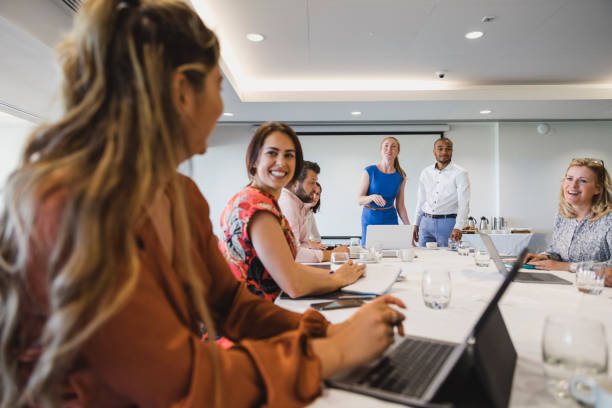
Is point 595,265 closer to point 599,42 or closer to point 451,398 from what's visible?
point 451,398

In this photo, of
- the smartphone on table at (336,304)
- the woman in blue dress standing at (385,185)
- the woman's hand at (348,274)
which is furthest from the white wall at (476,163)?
Result: the smartphone on table at (336,304)

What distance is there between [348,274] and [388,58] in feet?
11.8

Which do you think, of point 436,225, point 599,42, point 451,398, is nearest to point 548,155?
point 599,42

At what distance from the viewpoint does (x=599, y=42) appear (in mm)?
3727

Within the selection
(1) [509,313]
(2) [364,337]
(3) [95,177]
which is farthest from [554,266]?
(3) [95,177]

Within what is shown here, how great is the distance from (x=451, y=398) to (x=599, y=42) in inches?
191

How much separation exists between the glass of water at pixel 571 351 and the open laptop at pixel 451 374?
7 centimetres

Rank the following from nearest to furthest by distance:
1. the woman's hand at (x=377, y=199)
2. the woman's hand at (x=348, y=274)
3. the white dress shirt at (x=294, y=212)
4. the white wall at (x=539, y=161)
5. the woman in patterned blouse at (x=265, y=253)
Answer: the woman in patterned blouse at (x=265, y=253) < the woman's hand at (x=348, y=274) < the white dress shirt at (x=294, y=212) < the woman's hand at (x=377, y=199) < the white wall at (x=539, y=161)

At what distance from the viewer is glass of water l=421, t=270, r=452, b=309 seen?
1.05 meters

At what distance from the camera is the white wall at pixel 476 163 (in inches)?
245

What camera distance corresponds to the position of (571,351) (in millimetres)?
577

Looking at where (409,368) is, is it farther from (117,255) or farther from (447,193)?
(447,193)

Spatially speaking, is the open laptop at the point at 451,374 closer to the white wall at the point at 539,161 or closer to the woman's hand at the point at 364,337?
the woman's hand at the point at 364,337

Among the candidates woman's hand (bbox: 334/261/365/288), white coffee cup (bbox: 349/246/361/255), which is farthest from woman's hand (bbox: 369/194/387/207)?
woman's hand (bbox: 334/261/365/288)
